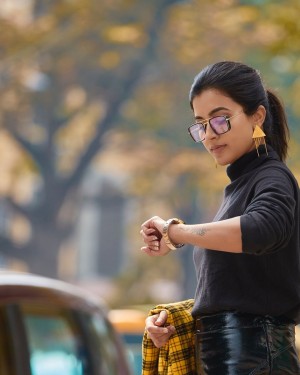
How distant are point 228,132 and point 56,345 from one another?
3.06 m

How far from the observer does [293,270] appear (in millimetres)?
2533

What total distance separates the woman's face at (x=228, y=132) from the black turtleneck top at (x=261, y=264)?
68mm

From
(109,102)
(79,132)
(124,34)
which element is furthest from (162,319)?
(79,132)

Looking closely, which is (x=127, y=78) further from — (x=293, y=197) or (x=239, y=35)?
(x=293, y=197)

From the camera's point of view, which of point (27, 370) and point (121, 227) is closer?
point (27, 370)

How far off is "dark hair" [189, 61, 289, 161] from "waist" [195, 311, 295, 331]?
0.44 metres

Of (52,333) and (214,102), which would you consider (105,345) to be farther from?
(214,102)

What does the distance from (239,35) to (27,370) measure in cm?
1709

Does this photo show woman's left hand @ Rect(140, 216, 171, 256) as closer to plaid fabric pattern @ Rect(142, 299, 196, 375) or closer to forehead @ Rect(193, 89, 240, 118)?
plaid fabric pattern @ Rect(142, 299, 196, 375)

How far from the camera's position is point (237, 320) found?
2486mm

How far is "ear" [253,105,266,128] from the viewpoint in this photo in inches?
105

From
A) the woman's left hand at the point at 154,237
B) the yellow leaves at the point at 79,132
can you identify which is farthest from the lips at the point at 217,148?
the yellow leaves at the point at 79,132

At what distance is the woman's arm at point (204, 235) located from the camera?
2375 mm

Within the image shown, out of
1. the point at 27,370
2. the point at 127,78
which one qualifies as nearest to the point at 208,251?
the point at 27,370
